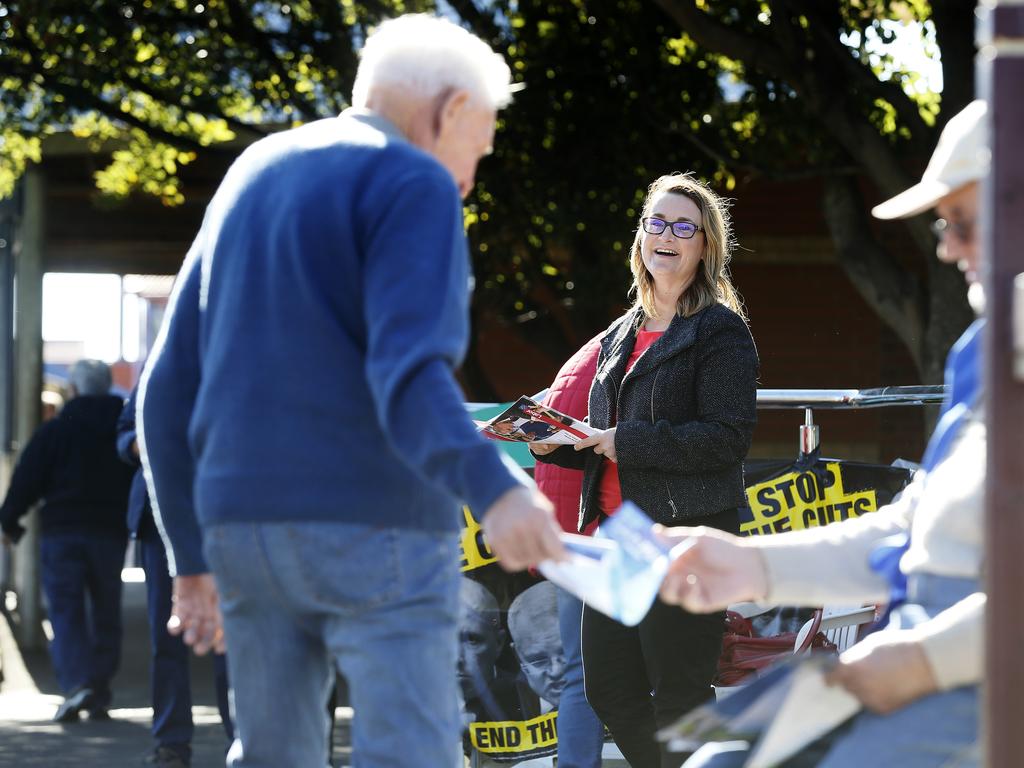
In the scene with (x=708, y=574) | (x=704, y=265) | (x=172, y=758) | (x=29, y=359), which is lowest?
(x=172, y=758)

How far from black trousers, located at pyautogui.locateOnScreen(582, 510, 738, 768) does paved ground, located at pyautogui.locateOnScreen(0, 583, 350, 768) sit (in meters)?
2.94

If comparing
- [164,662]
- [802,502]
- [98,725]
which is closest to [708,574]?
[802,502]

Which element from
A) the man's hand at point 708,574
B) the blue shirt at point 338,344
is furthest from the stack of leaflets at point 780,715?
the blue shirt at point 338,344

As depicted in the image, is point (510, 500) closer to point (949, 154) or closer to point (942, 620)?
point (942, 620)

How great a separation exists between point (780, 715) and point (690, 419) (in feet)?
7.76

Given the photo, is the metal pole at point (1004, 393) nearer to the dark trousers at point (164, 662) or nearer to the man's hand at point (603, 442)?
the man's hand at point (603, 442)

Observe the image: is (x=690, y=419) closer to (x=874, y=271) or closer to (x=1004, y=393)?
(x=1004, y=393)

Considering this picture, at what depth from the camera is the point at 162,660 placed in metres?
6.98

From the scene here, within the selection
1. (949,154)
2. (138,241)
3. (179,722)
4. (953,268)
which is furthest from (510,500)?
(138,241)

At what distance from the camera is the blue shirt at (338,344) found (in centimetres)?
255

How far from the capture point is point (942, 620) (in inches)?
89.2

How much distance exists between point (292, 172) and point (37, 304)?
391 inches

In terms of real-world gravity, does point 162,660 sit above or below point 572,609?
below

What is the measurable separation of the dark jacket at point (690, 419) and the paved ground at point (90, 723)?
3.39 m
